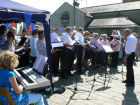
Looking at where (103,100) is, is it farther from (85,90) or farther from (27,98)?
(27,98)

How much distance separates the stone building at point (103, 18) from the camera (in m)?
27.8

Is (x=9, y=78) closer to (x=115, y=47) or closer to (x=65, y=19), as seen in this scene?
(x=115, y=47)

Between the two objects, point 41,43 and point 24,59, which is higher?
point 41,43

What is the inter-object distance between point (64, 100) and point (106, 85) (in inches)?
79.0

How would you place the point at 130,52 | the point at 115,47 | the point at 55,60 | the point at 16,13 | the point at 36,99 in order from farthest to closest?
the point at 115,47, the point at 55,60, the point at 130,52, the point at 16,13, the point at 36,99

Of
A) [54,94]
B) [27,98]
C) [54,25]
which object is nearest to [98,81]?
[54,94]

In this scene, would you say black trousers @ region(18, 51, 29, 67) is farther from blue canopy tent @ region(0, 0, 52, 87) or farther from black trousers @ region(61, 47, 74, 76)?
blue canopy tent @ region(0, 0, 52, 87)

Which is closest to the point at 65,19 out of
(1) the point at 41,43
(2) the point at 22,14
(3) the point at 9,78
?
(1) the point at 41,43

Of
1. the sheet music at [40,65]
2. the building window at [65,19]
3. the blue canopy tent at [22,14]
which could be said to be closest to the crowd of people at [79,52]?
the blue canopy tent at [22,14]

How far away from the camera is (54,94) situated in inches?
186

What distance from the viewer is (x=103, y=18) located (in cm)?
3319

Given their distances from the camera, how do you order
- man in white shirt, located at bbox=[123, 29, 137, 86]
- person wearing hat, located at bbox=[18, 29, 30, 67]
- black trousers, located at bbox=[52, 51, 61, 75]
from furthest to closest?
black trousers, located at bbox=[52, 51, 61, 75] < person wearing hat, located at bbox=[18, 29, 30, 67] < man in white shirt, located at bbox=[123, 29, 137, 86]

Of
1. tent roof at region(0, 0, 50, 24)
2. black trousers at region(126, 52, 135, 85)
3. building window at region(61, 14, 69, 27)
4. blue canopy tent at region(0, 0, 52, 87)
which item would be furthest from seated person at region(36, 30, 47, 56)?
building window at region(61, 14, 69, 27)

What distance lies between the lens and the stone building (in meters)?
27.8
